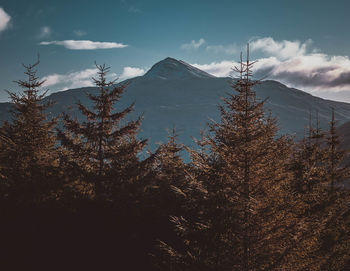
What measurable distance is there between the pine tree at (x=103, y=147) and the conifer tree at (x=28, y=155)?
1177 mm

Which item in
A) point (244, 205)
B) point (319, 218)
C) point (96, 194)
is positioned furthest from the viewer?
point (96, 194)

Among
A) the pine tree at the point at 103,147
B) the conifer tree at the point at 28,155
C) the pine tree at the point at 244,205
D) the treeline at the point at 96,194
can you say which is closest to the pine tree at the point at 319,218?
the treeline at the point at 96,194

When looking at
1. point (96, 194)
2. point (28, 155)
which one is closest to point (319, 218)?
point (96, 194)

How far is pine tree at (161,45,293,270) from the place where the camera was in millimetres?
7188

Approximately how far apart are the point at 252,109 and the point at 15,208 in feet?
43.0

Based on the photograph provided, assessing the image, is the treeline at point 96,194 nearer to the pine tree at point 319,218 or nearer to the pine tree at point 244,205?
the pine tree at point 319,218

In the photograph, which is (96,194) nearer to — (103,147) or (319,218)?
Answer: (103,147)

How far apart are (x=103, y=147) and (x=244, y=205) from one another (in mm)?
9324

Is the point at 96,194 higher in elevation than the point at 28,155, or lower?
lower

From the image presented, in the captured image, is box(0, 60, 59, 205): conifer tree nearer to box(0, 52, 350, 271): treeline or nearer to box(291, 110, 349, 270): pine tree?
box(0, 52, 350, 271): treeline

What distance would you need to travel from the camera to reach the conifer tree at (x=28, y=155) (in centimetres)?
1301

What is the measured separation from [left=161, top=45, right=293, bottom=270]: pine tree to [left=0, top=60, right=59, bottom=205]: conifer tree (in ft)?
30.4

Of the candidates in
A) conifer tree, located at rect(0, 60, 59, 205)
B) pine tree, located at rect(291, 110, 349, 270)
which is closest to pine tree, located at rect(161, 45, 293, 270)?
pine tree, located at rect(291, 110, 349, 270)

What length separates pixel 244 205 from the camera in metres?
7.15
